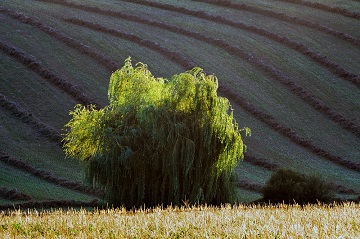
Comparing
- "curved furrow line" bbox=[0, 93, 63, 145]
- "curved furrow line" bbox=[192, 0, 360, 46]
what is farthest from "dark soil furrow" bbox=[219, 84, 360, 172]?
"curved furrow line" bbox=[192, 0, 360, 46]

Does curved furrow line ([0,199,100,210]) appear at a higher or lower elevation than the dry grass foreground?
lower

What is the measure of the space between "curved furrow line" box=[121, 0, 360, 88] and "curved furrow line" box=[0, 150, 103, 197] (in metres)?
35.9

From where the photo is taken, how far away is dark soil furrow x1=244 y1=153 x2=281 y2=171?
52188mm

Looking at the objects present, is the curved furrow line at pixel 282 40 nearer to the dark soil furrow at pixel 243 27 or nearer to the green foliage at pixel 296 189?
the dark soil furrow at pixel 243 27

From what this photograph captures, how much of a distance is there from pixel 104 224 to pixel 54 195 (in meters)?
24.4

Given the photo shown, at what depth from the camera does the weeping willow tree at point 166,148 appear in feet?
118

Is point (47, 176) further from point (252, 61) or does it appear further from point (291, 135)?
point (252, 61)

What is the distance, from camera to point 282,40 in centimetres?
7875

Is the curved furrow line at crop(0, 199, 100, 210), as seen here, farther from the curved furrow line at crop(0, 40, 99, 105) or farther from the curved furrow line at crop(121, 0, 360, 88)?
the curved furrow line at crop(121, 0, 360, 88)

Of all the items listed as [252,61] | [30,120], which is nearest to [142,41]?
[252,61]

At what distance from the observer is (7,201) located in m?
40.2

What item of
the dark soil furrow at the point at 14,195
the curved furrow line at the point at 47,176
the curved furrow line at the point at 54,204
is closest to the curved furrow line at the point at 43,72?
the curved furrow line at the point at 47,176

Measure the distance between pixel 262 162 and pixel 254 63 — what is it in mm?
21864

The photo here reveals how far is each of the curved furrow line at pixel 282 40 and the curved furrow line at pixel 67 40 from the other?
56.6 feet
